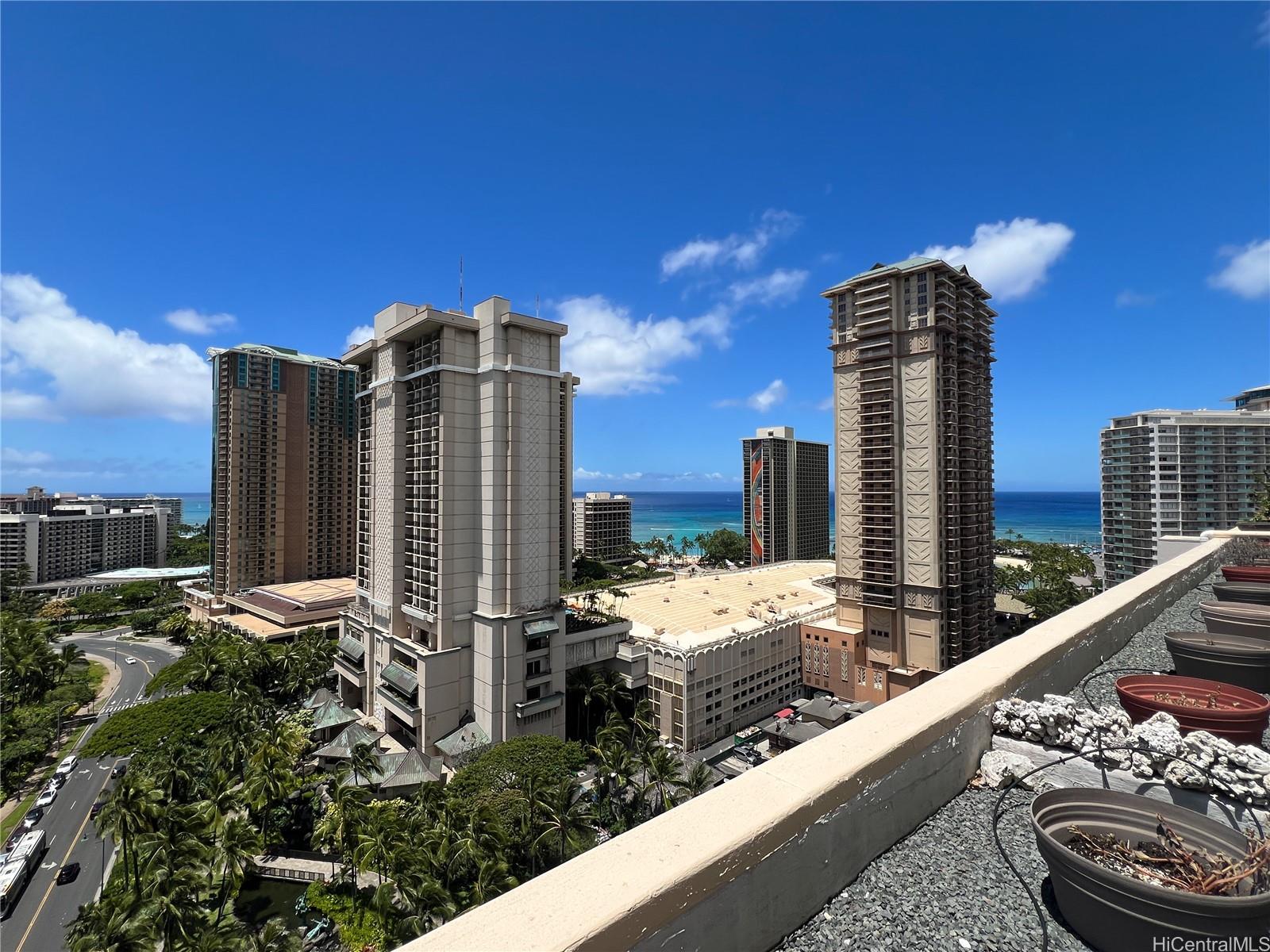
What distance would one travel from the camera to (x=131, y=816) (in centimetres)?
2367

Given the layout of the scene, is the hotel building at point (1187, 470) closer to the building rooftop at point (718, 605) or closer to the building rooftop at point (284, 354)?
the building rooftop at point (718, 605)

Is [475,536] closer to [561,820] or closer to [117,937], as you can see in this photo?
[561,820]

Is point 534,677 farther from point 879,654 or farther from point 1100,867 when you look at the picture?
point 1100,867

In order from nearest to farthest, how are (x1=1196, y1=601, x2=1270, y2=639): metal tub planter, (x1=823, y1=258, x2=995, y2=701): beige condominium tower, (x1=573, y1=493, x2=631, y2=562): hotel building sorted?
1. (x1=1196, y1=601, x2=1270, y2=639): metal tub planter
2. (x1=823, y1=258, x2=995, y2=701): beige condominium tower
3. (x1=573, y1=493, x2=631, y2=562): hotel building

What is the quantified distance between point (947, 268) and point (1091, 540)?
18464 cm

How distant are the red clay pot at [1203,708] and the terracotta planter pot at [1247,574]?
323 inches

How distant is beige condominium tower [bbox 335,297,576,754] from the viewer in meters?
34.2

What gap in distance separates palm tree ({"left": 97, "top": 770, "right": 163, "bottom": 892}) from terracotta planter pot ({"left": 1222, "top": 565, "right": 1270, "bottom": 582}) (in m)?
37.3

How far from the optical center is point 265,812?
2941 cm

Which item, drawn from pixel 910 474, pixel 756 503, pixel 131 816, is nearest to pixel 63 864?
pixel 131 816

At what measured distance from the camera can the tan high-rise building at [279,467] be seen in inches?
2717

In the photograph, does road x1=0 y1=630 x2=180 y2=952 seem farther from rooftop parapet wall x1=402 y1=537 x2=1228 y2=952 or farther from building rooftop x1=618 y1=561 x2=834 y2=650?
rooftop parapet wall x1=402 y1=537 x2=1228 y2=952

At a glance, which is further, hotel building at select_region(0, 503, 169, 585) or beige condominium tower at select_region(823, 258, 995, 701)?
hotel building at select_region(0, 503, 169, 585)

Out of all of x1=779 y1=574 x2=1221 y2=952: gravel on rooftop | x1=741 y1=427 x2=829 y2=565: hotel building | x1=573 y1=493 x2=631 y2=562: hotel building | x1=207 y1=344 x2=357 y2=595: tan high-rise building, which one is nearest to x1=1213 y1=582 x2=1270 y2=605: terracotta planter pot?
x1=779 y1=574 x2=1221 y2=952: gravel on rooftop
